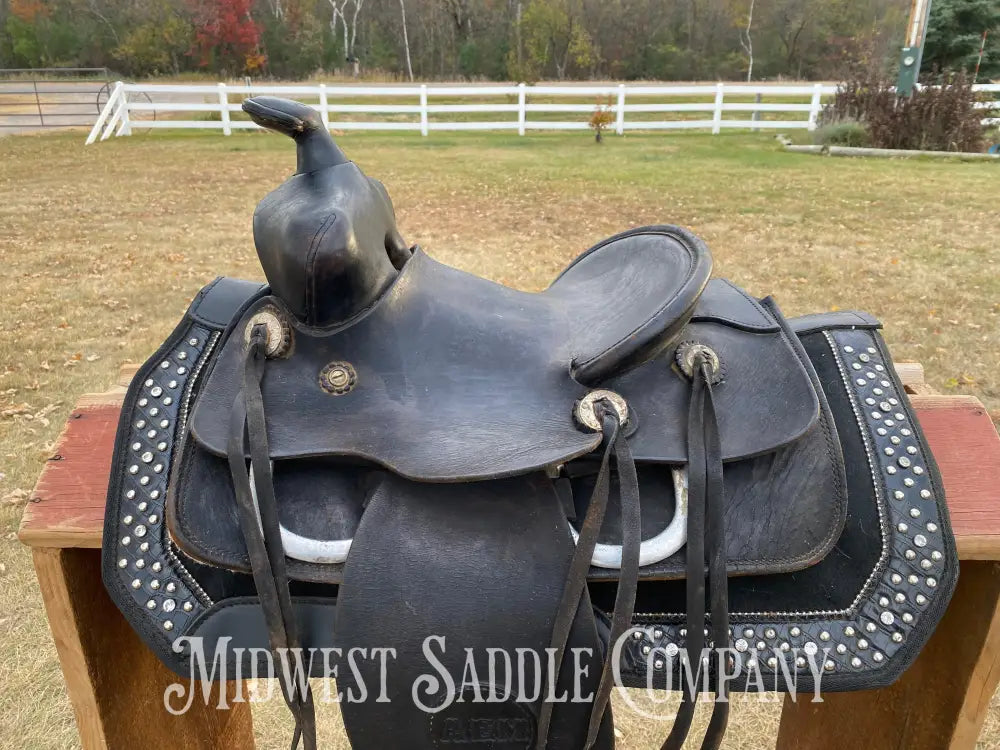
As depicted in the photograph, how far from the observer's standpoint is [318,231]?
833mm

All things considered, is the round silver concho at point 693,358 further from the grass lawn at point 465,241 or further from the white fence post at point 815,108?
the white fence post at point 815,108

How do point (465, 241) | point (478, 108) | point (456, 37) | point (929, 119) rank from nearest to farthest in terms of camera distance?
1. point (465, 241)
2. point (929, 119)
3. point (478, 108)
4. point (456, 37)

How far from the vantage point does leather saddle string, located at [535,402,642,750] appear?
79cm

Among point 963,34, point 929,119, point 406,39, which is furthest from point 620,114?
point 406,39

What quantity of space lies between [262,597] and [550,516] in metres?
0.36

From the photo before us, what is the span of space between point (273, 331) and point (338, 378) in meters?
0.11

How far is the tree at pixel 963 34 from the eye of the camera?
13.5 meters

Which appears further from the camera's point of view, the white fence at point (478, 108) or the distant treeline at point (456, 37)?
the distant treeline at point (456, 37)

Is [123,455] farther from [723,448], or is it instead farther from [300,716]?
[723,448]

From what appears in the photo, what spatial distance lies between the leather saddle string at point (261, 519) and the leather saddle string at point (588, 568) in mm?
328

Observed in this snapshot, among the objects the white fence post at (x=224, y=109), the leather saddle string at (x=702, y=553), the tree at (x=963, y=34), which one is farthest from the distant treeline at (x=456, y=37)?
the leather saddle string at (x=702, y=553)

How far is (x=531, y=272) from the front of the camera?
15.5 ft

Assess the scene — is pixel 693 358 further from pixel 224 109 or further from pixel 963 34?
pixel 963 34

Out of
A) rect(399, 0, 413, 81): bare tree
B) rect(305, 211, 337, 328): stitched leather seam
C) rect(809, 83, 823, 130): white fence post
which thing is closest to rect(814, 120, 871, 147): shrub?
rect(809, 83, 823, 130): white fence post
